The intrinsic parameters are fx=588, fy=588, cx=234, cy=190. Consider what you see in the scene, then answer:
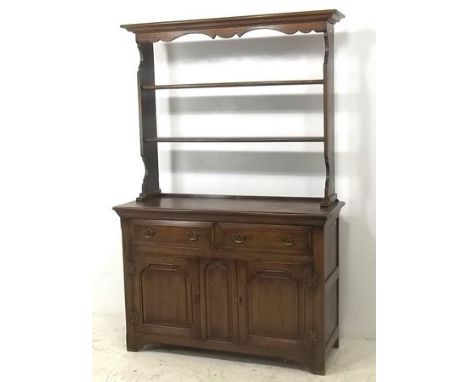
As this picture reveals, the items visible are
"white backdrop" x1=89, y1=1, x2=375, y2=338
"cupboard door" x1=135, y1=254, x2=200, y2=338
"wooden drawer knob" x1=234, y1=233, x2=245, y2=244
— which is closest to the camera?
"wooden drawer knob" x1=234, y1=233, x2=245, y2=244

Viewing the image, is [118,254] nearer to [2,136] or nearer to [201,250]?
[201,250]

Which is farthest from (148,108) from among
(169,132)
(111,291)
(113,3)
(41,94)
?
(41,94)

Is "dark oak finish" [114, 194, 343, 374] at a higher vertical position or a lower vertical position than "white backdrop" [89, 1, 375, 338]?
lower

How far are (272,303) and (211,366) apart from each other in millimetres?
513

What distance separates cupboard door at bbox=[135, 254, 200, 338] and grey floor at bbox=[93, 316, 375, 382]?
16 cm

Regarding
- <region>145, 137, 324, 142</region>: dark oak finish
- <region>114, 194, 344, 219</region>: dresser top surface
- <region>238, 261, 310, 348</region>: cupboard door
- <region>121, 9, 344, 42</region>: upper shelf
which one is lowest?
<region>238, 261, 310, 348</region>: cupboard door

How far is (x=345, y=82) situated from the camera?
3.47 meters

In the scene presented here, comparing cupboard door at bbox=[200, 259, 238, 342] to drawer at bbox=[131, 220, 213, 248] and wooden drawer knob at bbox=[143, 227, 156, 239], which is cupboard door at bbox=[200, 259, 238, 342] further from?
wooden drawer knob at bbox=[143, 227, 156, 239]

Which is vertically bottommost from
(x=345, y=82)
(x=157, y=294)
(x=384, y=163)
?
(x=157, y=294)

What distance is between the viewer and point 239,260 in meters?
3.22

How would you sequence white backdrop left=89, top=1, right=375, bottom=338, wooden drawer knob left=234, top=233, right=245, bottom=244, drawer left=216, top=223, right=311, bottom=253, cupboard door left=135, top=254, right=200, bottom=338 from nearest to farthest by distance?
drawer left=216, top=223, right=311, bottom=253 < wooden drawer knob left=234, top=233, right=245, bottom=244 < cupboard door left=135, top=254, right=200, bottom=338 < white backdrop left=89, top=1, right=375, bottom=338

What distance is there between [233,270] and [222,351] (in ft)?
1.72

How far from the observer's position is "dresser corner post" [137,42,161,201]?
11.7 ft

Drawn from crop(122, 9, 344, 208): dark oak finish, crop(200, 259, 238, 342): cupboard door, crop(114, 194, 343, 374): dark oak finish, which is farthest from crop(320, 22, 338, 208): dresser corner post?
crop(200, 259, 238, 342): cupboard door
